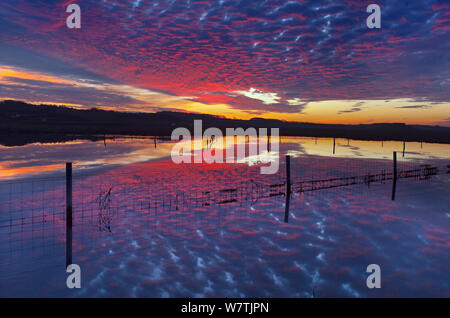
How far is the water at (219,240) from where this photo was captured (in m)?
8.62

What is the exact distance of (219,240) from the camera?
11781 mm

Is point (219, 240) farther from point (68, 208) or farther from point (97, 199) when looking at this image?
point (97, 199)

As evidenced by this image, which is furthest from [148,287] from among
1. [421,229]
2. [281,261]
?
[421,229]

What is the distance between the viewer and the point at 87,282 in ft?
28.1

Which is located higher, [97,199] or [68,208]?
[68,208]

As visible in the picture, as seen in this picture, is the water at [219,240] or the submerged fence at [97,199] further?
the submerged fence at [97,199]
